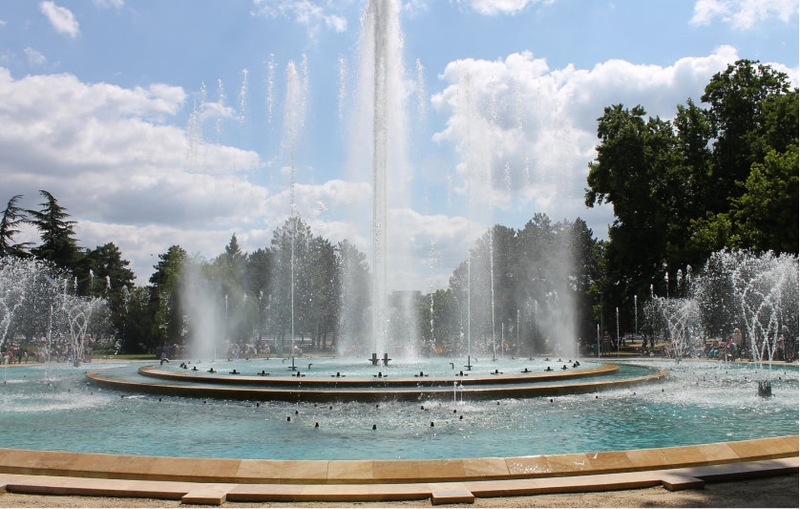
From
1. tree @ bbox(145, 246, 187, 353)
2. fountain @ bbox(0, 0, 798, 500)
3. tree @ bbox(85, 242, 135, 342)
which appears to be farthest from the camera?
tree @ bbox(85, 242, 135, 342)

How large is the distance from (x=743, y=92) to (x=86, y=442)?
41.1 meters

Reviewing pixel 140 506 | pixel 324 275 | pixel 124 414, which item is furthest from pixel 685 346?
pixel 324 275

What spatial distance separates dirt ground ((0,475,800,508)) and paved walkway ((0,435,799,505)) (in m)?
0.12

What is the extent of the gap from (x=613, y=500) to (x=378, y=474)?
269cm

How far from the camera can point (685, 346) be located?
132 ft

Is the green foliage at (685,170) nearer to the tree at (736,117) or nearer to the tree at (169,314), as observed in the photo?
the tree at (736,117)

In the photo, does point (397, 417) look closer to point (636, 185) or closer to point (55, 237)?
point (636, 185)

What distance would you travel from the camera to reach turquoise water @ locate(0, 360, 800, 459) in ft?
33.7

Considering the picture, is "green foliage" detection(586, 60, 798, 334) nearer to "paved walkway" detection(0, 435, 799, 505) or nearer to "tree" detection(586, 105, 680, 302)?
"tree" detection(586, 105, 680, 302)

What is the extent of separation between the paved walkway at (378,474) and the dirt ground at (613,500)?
0.38 ft

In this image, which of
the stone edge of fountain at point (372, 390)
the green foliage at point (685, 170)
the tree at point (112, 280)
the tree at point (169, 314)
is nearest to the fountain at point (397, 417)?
the stone edge of fountain at point (372, 390)

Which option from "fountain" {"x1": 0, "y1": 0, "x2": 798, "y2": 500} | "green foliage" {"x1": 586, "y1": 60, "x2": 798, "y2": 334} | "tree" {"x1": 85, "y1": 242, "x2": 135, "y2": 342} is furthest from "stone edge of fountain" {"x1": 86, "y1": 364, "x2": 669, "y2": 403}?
"tree" {"x1": 85, "y1": 242, "x2": 135, "y2": 342}

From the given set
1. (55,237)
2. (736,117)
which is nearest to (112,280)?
(55,237)

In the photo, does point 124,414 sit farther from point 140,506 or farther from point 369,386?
point 140,506
